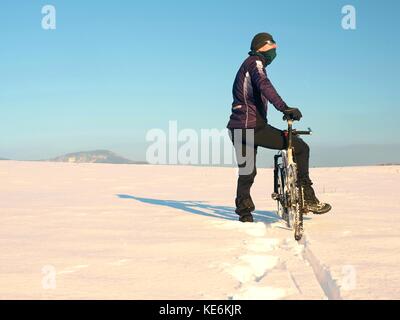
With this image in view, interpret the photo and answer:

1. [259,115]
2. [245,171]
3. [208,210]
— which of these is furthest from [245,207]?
[208,210]

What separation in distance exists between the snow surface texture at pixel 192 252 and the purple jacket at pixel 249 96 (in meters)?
1.29

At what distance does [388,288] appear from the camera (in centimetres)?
316

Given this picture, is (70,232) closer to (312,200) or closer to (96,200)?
(312,200)

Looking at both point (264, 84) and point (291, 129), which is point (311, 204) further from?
point (264, 84)

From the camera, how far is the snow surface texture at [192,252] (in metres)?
3.23

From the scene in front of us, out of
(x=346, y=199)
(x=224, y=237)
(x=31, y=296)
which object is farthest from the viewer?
(x=346, y=199)

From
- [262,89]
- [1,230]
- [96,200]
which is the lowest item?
[96,200]

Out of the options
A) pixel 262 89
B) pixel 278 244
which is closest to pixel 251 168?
pixel 262 89

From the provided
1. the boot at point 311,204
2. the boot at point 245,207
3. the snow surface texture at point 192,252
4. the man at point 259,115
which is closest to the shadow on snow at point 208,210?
the snow surface texture at point 192,252

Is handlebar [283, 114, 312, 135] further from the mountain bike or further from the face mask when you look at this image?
the face mask

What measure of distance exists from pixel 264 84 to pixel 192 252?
2.22 m

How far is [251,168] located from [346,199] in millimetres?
3712

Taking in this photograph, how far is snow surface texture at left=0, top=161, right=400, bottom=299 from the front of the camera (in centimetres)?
323

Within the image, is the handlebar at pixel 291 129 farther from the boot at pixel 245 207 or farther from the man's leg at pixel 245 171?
the boot at pixel 245 207
